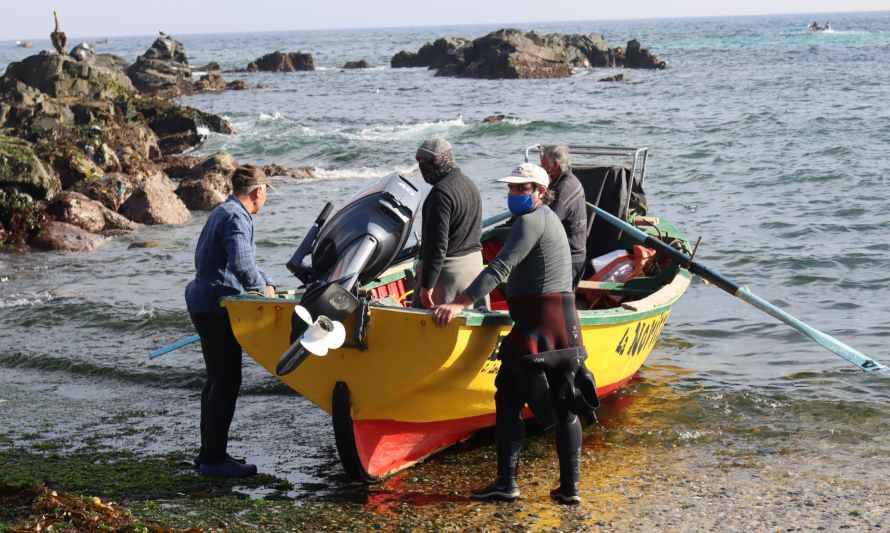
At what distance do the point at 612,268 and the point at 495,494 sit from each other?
15.1 ft

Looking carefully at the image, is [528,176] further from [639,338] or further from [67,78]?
[67,78]

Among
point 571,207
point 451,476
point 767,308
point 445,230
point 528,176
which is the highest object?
point 528,176

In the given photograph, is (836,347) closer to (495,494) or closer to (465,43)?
(495,494)

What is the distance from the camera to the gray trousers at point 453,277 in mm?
7086

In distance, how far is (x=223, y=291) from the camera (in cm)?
693

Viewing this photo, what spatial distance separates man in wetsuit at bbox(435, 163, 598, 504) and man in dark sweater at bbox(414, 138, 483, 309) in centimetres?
55

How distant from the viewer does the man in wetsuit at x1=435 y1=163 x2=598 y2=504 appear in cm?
630

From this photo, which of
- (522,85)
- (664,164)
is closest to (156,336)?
(664,164)

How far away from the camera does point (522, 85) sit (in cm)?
5191

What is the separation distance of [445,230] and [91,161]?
54.7 ft

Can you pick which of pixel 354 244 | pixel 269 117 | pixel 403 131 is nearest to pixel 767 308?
pixel 354 244

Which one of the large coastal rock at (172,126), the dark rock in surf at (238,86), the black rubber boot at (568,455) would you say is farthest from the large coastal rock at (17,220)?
the dark rock in surf at (238,86)

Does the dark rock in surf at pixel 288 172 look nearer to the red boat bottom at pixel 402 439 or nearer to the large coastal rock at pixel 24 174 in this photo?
the large coastal rock at pixel 24 174

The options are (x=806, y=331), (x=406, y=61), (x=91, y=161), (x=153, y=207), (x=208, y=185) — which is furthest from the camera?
(x=406, y=61)
